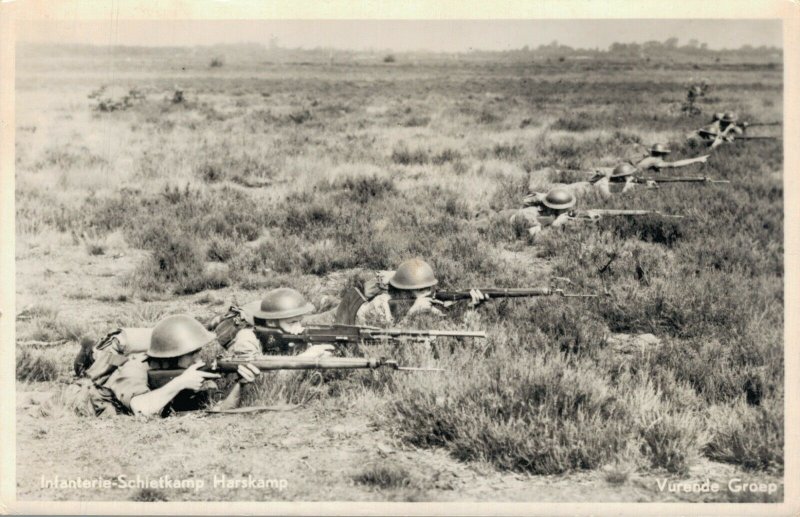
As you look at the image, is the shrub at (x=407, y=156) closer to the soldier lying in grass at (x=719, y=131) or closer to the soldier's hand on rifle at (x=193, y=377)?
the soldier lying in grass at (x=719, y=131)

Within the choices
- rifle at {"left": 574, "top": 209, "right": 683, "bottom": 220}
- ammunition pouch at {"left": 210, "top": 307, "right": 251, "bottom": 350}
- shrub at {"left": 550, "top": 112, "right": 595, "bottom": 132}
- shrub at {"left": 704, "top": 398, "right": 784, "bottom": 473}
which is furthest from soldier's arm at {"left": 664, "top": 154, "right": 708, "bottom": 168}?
ammunition pouch at {"left": 210, "top": 307, "right": 251, "bottom": 350}

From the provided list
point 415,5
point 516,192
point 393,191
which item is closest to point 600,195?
point 516,192

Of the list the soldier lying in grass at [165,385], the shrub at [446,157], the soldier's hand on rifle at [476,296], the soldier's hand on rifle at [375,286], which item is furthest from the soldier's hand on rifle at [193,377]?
the shrub at [446,157]

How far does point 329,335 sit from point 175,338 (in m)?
1.18

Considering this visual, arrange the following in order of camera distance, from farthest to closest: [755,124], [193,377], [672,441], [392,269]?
[392,269], [755,124], [193,377], [672,441]

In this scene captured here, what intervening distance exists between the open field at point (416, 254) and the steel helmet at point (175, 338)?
545 millimetres

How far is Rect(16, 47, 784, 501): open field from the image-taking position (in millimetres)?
4621

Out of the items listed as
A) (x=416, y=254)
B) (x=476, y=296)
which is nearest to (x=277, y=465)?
(x=476, y=296)

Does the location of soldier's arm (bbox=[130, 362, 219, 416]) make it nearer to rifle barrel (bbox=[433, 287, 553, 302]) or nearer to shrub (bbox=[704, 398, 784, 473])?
rifle barrel (bbox=[433, 287, 553, 302])

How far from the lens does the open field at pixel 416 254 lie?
4621 millimetres

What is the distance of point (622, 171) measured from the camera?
26.3 ft

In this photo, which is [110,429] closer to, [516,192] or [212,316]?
[212,316]

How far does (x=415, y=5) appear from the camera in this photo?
5.35m

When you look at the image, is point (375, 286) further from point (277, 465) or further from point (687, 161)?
point (687, 161)
